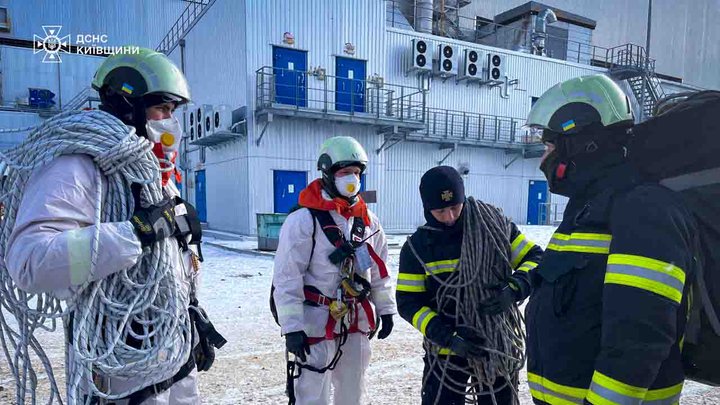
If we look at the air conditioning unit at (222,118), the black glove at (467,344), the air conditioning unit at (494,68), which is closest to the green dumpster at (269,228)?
the air conditioning unit at (222,118)

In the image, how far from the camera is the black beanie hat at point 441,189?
2560 mm

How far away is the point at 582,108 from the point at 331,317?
1.97 m

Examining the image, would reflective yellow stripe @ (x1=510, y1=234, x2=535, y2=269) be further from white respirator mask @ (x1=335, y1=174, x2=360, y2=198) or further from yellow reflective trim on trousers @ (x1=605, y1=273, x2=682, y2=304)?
yellow reflective trim on trousers @ (x1=605, y1=273, x2=682, y2=304)

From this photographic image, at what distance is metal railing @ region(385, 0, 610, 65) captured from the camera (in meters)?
21.6

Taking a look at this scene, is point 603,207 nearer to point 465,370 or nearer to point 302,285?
point 465,370

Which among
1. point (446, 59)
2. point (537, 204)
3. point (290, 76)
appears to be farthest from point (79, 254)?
point (537, 204)

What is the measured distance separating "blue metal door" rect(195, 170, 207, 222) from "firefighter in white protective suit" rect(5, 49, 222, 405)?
56.0 ft

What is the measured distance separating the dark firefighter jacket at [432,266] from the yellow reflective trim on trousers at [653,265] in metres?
1.27

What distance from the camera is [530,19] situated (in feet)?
78.6

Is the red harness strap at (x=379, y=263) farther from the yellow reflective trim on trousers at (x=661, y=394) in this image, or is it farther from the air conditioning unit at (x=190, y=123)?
the air conditioning unit at (x=190, y=123)

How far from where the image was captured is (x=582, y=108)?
5.61 feet

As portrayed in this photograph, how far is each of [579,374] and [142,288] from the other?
1.83 metres

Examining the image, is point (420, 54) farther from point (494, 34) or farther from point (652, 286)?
point (652, 286)

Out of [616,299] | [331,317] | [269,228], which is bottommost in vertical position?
[269,228]
